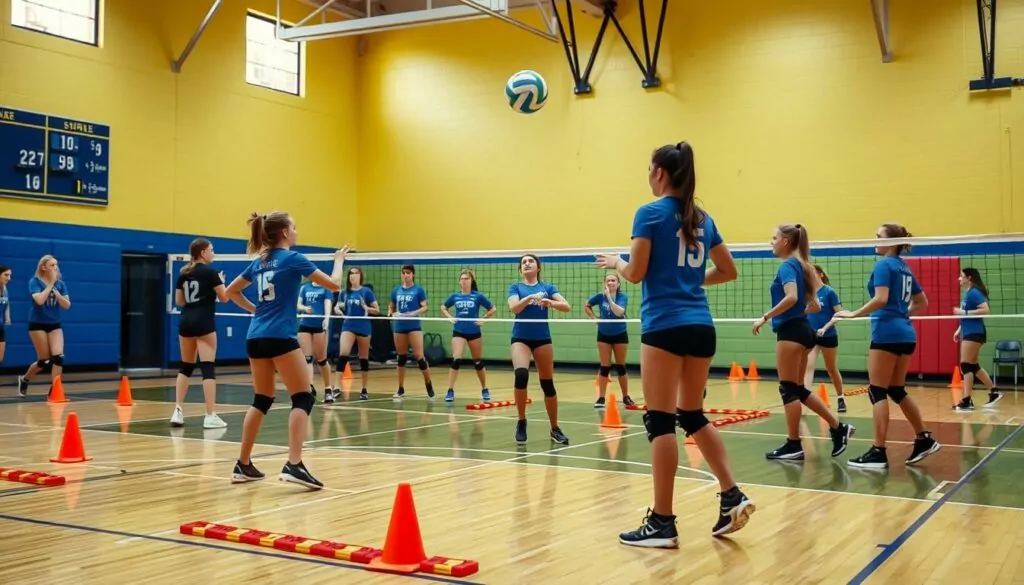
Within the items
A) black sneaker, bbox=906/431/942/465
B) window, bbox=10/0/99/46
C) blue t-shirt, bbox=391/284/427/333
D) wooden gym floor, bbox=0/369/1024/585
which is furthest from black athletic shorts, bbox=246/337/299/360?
window, bbox=10/0/99/46

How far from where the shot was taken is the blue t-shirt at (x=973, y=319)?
12.8m

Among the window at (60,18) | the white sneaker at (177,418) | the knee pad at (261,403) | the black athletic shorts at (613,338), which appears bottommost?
the white sneaker at (177,418)

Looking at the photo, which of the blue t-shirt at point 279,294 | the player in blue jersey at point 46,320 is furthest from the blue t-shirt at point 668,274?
the player in blue jersey at point 46,320

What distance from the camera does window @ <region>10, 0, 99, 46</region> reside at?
17.3 metres

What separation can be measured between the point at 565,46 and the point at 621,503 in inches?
642

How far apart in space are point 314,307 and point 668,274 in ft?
30.8

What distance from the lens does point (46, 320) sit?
14039 millimetres

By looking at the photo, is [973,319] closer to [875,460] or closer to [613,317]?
[613,317]

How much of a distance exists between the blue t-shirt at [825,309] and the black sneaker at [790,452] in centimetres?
388

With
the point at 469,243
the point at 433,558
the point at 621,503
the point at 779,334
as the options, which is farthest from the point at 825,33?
the point at 433,558

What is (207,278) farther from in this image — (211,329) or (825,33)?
(825,33)

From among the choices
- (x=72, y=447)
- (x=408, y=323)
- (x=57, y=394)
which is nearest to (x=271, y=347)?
(x=72, y=447)

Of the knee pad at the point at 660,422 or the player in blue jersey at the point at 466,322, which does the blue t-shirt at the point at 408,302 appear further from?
the knee pad at the point at 660,422

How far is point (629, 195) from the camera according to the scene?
20922 mm
